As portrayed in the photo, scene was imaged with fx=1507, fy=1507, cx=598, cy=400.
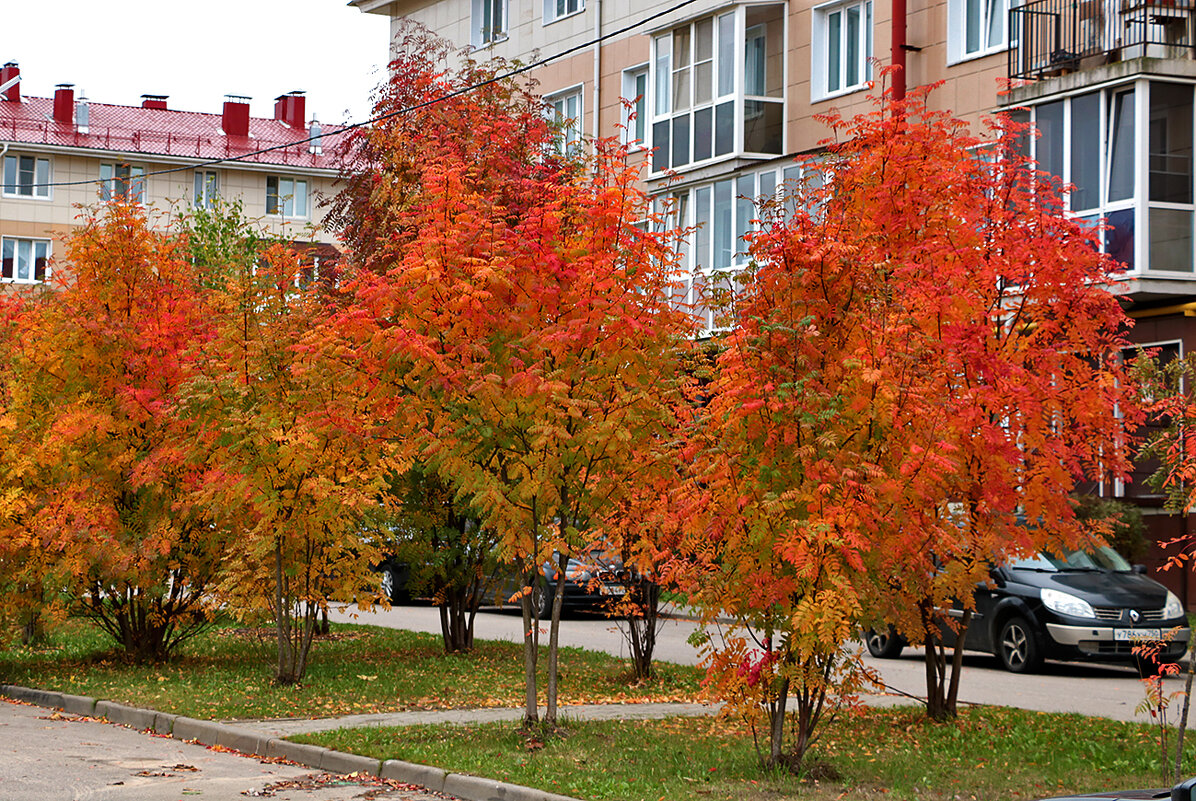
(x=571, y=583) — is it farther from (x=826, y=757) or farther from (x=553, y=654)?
(x=826, y=757)

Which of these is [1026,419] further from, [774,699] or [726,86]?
[726,86]

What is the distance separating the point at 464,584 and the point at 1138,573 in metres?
8.21

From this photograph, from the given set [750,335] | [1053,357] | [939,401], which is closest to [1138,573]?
[1053,357]

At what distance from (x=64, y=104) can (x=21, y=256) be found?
9.14 metres

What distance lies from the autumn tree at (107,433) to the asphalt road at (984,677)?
2.10 meters

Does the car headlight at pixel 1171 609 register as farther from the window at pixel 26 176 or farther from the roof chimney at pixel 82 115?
the roof chimney at pixel 82 115

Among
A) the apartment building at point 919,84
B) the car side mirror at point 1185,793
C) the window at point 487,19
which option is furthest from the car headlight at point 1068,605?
the window at point 487,19

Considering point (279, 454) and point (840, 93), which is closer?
point (279, 454)

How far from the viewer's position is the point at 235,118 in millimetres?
71625

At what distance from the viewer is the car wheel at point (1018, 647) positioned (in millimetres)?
17797

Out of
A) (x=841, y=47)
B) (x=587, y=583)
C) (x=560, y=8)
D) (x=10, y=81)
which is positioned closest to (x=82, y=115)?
(x=10, y=81)

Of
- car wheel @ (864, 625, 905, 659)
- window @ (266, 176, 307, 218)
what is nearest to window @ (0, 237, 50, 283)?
window @ (266, 176, 307, 218)

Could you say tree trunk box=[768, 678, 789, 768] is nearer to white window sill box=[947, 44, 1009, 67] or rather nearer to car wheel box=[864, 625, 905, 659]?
car wheel box=[864, 625, 905, 659]

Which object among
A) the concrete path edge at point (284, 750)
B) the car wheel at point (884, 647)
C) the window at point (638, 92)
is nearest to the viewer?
the concrete path edge at point (284, 750)
